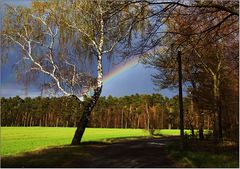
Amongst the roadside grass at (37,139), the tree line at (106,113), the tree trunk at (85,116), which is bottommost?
the roadside grass at (37,139)

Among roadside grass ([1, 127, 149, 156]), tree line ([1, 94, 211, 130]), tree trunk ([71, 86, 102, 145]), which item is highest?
tree line ([1, 94, 211, 130])

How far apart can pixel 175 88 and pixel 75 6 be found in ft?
42.8

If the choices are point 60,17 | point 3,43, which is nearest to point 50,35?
point 60,17

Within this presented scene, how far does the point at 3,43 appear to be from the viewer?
84.5ft

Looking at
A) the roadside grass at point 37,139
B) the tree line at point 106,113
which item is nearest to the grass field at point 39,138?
the roadside grass at point 37,139

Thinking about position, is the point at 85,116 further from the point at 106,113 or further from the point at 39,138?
the point at 106,113

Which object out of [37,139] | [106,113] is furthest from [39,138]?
[106,113]

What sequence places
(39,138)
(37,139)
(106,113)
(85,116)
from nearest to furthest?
(85,116) < (37,139) < (39,138) < (106,113)

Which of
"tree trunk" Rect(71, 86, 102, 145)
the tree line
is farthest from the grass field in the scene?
the tree line

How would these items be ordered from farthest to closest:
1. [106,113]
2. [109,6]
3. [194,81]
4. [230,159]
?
1. [106,113]
2. [194,81]
3. [230,159]
4. [109,6]

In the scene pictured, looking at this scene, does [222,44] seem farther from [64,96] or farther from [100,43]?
[64,96]

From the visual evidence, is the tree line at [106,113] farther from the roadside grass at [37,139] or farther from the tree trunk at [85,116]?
the tree trunk at [85,116]

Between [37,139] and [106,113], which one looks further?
[106,113]

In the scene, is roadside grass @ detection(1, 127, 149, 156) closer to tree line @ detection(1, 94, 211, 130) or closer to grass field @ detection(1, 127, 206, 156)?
grass field @ detection(1, 127, 206, 156)
